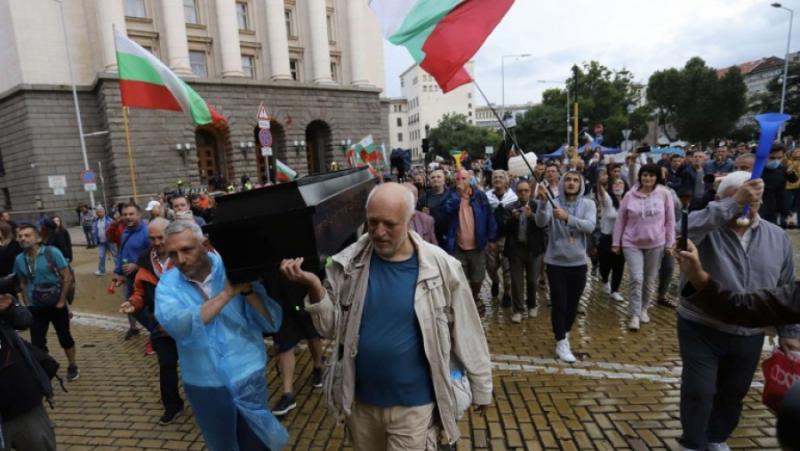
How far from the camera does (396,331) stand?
7.20 feet

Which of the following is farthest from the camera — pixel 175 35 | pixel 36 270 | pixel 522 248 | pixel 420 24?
pixel 175 35

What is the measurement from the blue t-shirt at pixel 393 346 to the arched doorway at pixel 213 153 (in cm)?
2765

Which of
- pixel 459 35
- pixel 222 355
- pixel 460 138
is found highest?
pixel 460 138

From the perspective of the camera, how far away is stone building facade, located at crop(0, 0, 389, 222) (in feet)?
78.5

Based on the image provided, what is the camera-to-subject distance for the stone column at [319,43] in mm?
31056

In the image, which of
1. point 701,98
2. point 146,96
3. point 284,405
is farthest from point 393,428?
point 701,98

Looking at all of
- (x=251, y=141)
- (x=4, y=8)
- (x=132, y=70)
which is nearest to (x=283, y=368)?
(x=132, y=70)

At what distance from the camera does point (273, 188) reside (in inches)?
95.0

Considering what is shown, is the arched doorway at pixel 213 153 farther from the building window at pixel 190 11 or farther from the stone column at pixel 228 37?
the building window at pixel 190 11

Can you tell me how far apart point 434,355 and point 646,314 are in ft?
15.3

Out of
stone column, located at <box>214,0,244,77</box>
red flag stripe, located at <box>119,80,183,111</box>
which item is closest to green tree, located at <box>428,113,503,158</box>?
stone column, located at <box>214,0,244,77</box>

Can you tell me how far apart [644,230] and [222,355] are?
4.87m

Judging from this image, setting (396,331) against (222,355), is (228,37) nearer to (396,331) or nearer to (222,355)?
(222,355)

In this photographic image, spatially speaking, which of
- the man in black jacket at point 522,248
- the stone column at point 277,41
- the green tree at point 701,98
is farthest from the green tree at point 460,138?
the man in black jacket at point 522,248
